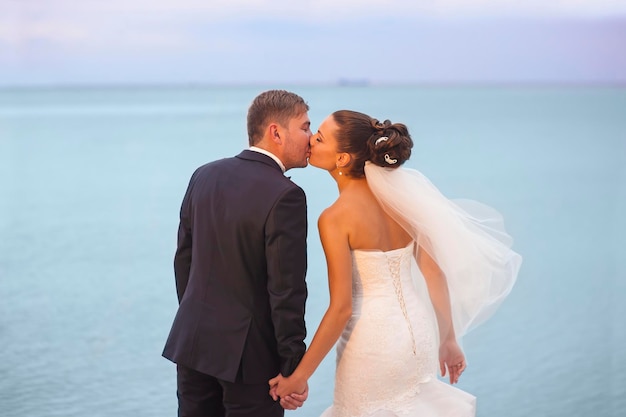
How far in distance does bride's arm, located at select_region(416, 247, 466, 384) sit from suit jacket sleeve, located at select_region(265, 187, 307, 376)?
0.57 m

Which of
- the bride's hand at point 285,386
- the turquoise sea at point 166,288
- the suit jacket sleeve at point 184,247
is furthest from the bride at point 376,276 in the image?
the turquoise sea at point 166,288

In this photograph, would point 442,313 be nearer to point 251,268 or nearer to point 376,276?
point 376,276

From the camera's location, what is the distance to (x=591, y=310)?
576 centimetres

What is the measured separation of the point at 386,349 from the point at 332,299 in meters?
0.24

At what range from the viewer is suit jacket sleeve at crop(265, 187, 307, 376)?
2.39 m

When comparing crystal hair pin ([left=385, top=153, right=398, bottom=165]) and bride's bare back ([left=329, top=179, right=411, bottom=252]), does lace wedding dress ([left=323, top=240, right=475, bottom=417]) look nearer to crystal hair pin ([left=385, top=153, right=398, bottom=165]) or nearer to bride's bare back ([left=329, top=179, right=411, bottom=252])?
bride's bare back ([left=329, top=179, right=411, bottom=252])

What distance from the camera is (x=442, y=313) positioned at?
2.89 m

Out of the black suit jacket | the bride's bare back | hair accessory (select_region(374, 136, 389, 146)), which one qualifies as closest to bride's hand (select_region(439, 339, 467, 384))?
the bride's bare back

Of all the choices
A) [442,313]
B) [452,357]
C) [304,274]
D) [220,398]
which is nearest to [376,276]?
[304,274]

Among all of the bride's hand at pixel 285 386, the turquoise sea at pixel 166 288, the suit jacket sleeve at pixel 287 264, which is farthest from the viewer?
the turquoise sea at pixel 166 288

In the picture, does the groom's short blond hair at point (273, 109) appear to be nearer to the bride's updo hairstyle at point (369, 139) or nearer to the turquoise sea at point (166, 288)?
the bride's updo hairstyle at point (369, 139)

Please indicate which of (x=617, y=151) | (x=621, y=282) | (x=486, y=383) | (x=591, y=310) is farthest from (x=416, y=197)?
(x=617, y=151)

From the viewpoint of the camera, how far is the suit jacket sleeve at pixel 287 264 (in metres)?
2.39

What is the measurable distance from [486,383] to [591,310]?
1611 millimetres
